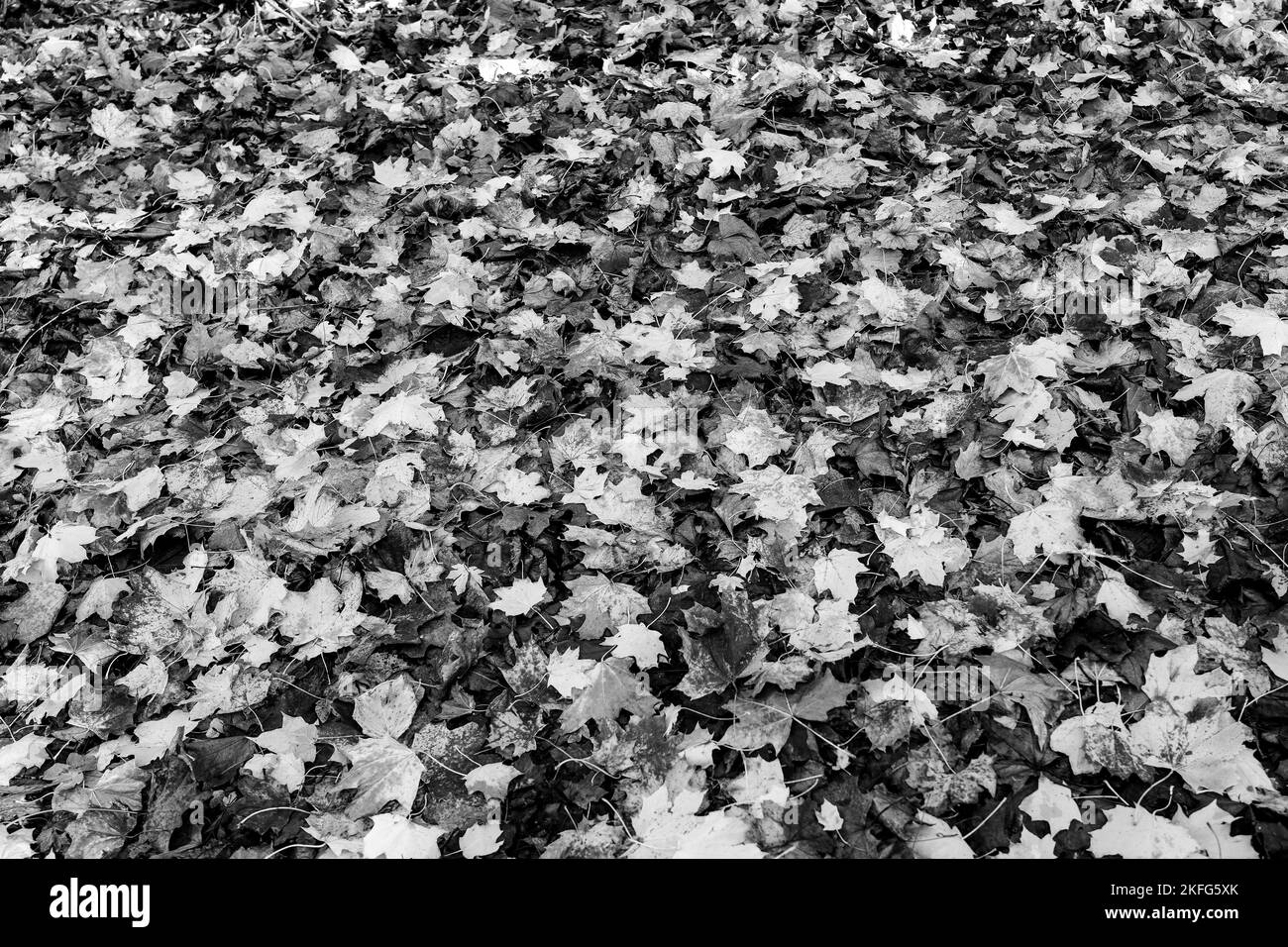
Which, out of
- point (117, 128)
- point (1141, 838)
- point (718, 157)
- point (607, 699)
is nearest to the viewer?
point (1141, 838)

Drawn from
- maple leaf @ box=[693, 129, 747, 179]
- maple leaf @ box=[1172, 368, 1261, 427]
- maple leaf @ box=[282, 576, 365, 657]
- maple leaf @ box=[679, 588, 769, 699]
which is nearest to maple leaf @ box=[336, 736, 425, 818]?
maple leaf @ box=[282, 576, 365, 657]

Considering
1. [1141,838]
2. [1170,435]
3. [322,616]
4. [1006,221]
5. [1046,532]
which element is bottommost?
[322,616]

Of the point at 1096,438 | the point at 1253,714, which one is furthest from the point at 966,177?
the point at 1253,714

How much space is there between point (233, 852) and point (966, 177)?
3230 mm

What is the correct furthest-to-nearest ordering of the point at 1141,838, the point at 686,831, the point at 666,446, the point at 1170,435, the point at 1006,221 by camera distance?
the point at 1006,221 < the point at 666,446 < the point at 1170,435 < the point at 686,831 < the point at 1141,838

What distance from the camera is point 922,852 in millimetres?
1520

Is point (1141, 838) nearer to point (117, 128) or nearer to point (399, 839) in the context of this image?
point (399, 839)

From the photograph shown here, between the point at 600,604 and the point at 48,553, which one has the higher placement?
the point at 600,604

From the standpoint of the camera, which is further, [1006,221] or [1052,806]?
[1006,221]

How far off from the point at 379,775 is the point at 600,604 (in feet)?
2.07

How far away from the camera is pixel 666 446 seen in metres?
2.35

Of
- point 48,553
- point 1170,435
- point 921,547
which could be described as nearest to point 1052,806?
point 921,547

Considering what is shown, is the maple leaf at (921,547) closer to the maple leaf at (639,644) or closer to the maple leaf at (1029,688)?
the maple leaf at (1029,688)

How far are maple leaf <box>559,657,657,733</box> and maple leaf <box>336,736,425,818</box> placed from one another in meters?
0.34
